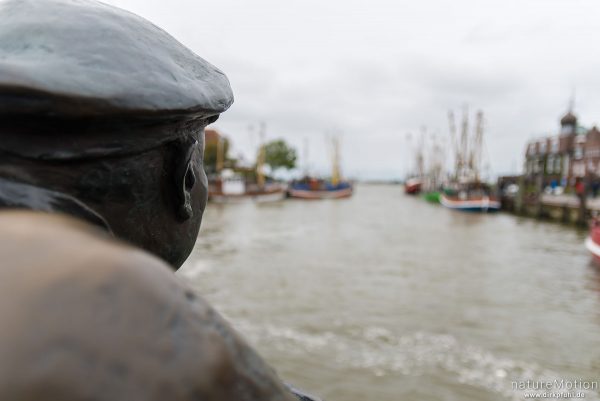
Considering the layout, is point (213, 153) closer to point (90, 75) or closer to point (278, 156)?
point (278, 156)

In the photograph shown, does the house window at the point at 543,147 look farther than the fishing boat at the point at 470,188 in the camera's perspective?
Yes

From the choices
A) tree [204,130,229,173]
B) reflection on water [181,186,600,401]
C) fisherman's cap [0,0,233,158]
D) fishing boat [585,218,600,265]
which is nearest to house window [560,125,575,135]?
tree [204,130,229,173]

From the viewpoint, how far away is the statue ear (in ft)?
3.26

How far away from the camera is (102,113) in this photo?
79cm

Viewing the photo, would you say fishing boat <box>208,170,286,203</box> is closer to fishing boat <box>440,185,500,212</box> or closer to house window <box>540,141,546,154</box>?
fishing boat <box>440,185,500,212</box>

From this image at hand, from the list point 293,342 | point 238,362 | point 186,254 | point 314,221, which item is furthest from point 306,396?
point 314,221

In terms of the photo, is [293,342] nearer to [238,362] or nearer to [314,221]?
[238,362]

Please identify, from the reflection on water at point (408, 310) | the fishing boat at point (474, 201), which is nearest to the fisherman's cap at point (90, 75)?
the reflection on water at point (408, 310)

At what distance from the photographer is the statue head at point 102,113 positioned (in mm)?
752

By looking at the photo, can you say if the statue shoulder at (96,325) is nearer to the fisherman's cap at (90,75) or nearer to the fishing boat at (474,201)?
the fisherman's cap at (90,75)

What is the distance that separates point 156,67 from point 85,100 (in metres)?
0.17

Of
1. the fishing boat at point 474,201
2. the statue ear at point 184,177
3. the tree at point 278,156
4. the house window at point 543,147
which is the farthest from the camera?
the tree at point 278,156

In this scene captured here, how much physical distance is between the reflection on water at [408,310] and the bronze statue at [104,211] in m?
5.46

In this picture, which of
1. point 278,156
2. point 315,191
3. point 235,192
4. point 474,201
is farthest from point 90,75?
point 278,156
